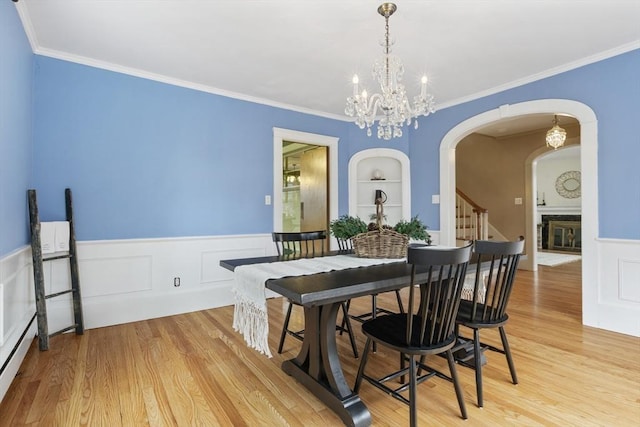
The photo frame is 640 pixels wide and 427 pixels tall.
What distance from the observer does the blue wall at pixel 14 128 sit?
2037 mm

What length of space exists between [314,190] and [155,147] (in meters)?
2.57

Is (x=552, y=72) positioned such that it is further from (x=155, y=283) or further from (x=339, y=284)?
(x=155, y=283)

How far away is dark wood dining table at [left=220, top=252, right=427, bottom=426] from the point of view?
1477 mm

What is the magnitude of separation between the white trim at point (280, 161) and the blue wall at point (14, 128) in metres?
2.39

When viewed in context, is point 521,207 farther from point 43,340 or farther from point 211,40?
point 43,340

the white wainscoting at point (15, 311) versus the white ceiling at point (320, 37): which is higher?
the white ceiling at point (320, 37)

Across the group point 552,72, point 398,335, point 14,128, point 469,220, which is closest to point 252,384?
point 398,335

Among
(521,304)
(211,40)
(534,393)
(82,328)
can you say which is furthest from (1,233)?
(521,304)

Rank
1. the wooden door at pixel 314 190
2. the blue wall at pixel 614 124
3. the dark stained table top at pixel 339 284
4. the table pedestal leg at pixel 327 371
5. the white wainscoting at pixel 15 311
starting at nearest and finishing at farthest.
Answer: the dark stained table top at pixel 339 284 < the table pedestal leg at pixel 327 371 < the white wainscoting at pixel 15 311 < the blue wall at pixel 614 124 < the wooden door at pixel 314 190

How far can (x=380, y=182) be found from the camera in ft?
16.5

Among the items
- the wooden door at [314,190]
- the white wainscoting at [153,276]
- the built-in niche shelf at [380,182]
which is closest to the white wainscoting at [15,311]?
the white wainscoting at [153,276]

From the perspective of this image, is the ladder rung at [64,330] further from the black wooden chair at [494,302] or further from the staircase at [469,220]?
the staircase at [469,220]

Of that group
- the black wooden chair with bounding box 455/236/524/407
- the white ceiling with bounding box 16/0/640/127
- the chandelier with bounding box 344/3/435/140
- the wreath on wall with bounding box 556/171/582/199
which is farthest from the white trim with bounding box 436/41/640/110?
the wreath on wall with bounding box 556/171/582/199

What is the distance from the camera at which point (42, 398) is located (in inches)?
75.4
